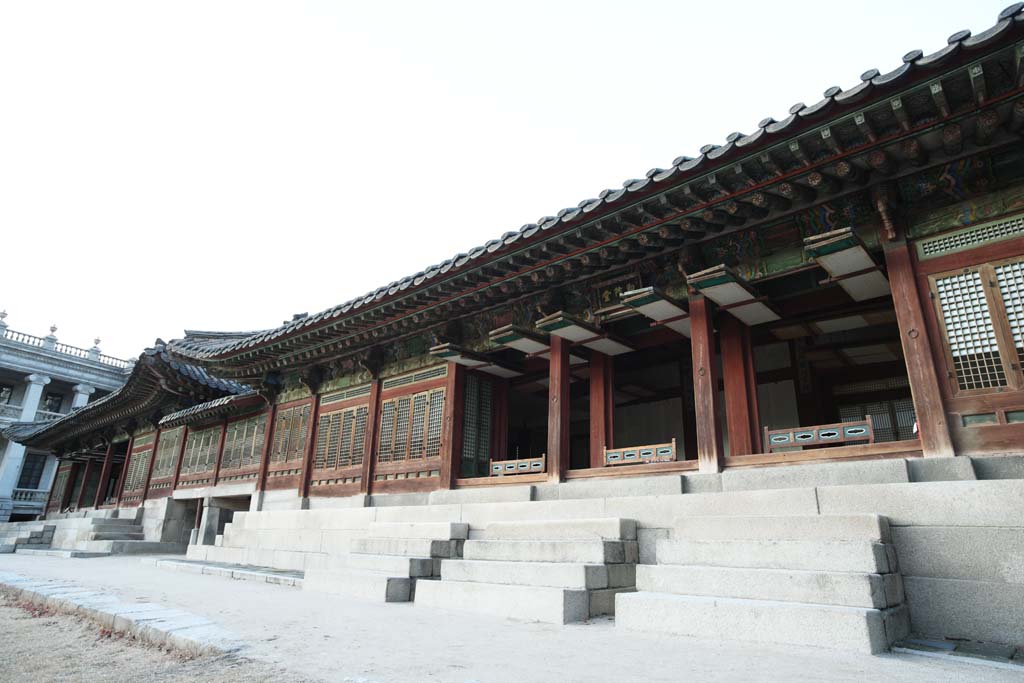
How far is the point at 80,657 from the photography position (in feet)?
13.0

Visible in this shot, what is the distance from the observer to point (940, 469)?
5434mm

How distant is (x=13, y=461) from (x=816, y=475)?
144ft

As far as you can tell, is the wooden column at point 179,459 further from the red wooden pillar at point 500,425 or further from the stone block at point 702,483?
the stone block at point 702,483

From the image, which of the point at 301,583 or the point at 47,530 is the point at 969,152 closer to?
the point at 301,583

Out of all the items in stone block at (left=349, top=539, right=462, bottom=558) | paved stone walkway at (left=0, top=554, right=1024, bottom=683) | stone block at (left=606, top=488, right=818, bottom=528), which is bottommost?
paved stone walkway at (left=0, top=554, right=1024, bottom=683)

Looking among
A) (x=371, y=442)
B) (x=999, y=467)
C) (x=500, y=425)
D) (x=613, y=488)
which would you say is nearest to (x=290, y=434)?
(x=371, y=442)

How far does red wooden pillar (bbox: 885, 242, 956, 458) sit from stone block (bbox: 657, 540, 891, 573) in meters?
2.10

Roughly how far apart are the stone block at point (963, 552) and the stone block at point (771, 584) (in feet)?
1.67

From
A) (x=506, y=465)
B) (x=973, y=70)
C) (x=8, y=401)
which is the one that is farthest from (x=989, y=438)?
(x=8, y=401)

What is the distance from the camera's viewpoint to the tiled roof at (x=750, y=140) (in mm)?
4699

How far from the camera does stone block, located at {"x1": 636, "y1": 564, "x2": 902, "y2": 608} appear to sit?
3725 millimetres

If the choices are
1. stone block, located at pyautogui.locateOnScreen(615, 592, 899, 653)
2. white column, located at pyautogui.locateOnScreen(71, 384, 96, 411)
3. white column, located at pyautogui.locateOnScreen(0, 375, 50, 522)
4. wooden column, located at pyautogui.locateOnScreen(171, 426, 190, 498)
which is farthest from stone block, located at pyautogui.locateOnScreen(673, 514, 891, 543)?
white column, located at pyautogui.locateOnScreen(71, 384, 96, 411)

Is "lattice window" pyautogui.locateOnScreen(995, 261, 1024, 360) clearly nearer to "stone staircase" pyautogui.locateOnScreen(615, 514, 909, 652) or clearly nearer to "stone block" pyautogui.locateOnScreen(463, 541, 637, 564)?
"stone staircase" pyautogui.locateOnScreen(615, 514, 909, 652)

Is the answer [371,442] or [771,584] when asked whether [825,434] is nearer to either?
[771,584]
